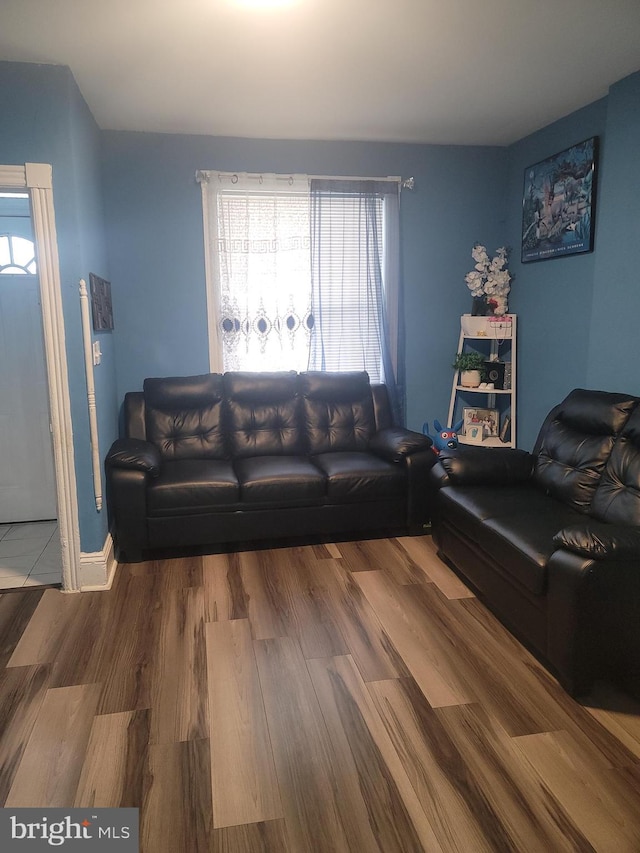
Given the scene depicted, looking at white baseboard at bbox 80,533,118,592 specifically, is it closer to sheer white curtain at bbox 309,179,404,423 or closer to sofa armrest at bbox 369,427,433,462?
sofa armrest at bbox 369,427,433,462

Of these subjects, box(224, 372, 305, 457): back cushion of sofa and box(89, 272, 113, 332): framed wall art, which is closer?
box(89, 272, 113, 332): framed wall art

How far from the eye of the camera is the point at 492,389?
173 inches

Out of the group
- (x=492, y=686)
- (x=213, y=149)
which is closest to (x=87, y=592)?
(x=492, y=686)

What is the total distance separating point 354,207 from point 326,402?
1449mm

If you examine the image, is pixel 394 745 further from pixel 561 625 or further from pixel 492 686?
pixel 561 625

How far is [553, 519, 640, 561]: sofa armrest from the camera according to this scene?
6.92 feet

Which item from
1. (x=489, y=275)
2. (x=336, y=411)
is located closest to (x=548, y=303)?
(x=489, y=275)

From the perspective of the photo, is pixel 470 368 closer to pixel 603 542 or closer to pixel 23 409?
pixel 603 542

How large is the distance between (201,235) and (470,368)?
2185mm

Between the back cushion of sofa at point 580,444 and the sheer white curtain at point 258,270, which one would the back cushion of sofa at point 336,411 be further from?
the back cushion of sofa at point 580,444

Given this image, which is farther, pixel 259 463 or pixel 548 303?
pixel 548 303

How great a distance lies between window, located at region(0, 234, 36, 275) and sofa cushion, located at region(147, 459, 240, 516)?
1698mm

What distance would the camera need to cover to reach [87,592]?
3119mm

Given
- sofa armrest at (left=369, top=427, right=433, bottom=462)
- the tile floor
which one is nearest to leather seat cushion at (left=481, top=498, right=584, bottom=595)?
sofa armrest at (left=369, top=427, right=433, bottom=462)
